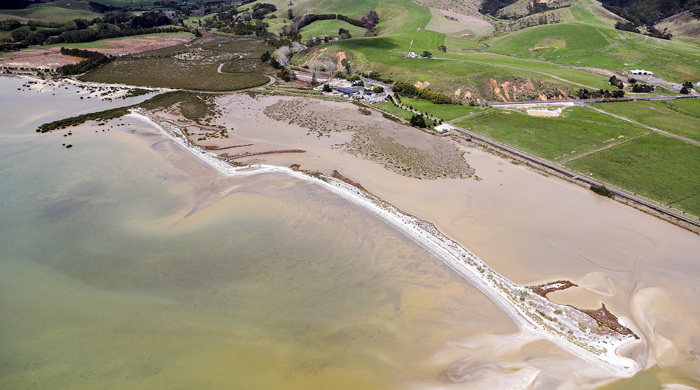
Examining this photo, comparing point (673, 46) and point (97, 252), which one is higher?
point (673, 46)

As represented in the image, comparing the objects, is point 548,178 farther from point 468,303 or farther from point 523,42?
point 523,42

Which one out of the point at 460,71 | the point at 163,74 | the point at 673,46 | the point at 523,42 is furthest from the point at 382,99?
the point at 673,46

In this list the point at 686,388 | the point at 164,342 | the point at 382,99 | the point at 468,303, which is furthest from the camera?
the point at 382,99

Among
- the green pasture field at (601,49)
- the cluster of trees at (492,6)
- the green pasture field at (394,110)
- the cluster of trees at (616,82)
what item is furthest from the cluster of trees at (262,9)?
the cluster of trees at (616,82)

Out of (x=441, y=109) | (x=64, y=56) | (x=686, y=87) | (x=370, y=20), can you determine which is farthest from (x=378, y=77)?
(x=64, y=56)

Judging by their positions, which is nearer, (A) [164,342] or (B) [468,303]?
(A) [164,342]

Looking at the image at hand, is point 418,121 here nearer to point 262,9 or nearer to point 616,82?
point 616,82

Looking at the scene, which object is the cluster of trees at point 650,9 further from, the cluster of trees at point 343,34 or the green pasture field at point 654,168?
the green pasture field at point 654,168
